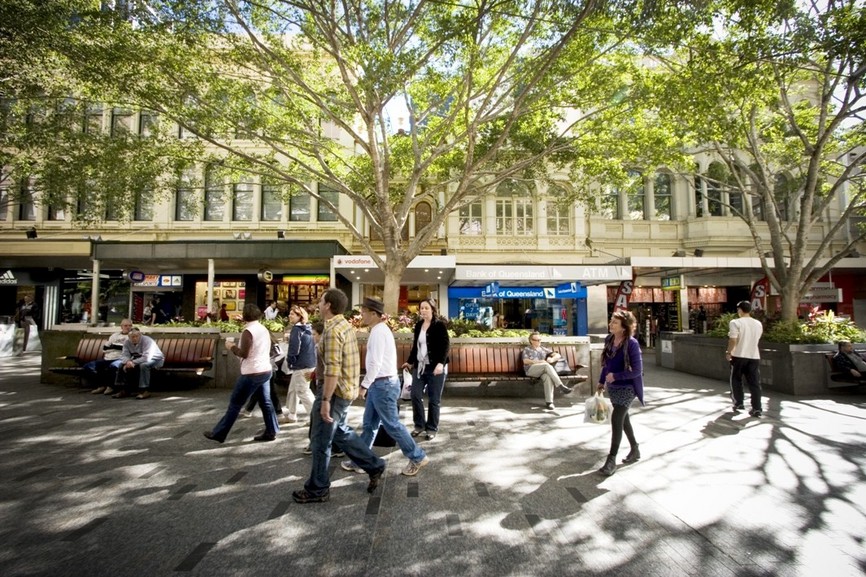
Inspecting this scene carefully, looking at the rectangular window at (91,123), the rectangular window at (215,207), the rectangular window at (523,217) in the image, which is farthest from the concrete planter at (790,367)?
the rectangular window at (215,207)

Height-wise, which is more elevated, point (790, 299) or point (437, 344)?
point (790, 299)

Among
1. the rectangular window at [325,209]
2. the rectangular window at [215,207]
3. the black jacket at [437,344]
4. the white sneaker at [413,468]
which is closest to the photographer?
the white sneaker at [413,468]

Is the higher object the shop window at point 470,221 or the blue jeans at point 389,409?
the shop window at point 470,221

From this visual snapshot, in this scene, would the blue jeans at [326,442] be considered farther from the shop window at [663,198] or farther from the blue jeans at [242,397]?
the shop window at [663,198]

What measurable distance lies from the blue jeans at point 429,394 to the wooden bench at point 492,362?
2462 mm

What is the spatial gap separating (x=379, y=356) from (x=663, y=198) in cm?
2288

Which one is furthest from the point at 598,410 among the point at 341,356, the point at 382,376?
the point at 341,356

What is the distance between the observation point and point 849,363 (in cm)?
909

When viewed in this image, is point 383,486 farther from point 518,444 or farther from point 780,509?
point 780,509

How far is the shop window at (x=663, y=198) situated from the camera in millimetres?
22656

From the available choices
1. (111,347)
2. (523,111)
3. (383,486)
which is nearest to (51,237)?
(111,347)

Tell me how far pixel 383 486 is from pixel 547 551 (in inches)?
68.2

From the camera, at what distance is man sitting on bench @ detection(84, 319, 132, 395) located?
8.59m

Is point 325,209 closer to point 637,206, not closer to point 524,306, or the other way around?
point 524,306
